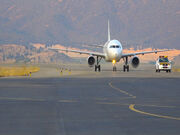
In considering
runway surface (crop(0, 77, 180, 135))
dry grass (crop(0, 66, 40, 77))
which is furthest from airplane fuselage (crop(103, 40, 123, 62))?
runway surface (crop(0, 77, 180, 135))

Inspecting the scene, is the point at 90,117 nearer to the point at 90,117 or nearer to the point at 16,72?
the point at 90,117

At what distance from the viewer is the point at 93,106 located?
20297 mm

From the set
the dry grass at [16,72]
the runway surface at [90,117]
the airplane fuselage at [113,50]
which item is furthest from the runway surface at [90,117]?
the airplane fuselage at [113,50]

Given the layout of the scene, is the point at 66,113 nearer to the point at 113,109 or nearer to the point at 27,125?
the point at 113,109

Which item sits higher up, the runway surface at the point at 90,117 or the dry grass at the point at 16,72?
the dry grass at the point at 16,72

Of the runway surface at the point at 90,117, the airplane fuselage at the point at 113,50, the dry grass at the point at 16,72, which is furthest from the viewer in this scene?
the airplane fuselage at the point at 113,50

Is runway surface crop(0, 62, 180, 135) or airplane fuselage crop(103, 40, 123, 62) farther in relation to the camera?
airplane fuselage crop(103, 40, 123, 62)

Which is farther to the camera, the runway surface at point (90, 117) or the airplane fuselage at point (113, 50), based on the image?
the airplane fuselage at point (113, 50)

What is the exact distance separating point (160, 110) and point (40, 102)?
19.5 ft

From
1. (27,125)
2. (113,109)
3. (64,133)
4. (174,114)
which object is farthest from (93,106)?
(64,133)

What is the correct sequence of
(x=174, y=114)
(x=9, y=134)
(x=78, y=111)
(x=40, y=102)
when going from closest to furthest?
(x=9, y=134), (x=174, y=114), (x=78, y=111), (x=40, y=102)

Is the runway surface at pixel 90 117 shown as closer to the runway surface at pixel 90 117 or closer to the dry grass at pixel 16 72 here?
the runway surface at pixel 90 117

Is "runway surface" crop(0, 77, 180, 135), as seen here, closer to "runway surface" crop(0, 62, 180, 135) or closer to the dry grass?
"runway surface" crop(0, 62, 180, 135)

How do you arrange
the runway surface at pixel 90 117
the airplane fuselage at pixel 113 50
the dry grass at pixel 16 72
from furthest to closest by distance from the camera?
1. the airplane fuselage at pixel 113 50
2. the dry grass at pixel 16 72
3. the runway surface at pixel 90 117
